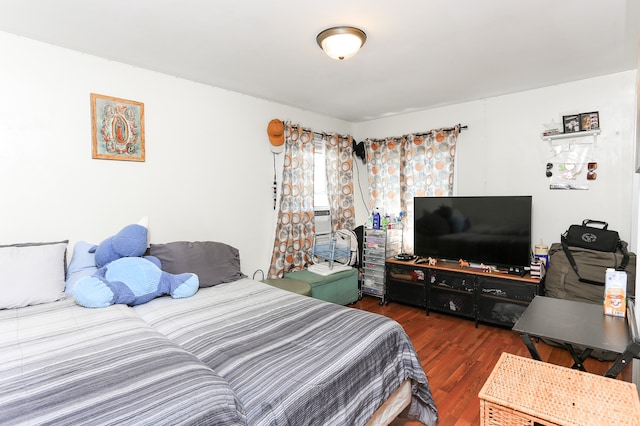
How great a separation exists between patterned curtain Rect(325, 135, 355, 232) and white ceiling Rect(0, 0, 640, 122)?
1.19 metres

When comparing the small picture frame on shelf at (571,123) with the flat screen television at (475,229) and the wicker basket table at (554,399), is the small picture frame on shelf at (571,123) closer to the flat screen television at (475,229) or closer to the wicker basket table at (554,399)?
the flat screen television at (475,229)

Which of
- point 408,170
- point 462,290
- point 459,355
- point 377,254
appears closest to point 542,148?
point 408,170

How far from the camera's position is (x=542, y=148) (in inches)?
134

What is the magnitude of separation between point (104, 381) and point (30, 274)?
1.35 m

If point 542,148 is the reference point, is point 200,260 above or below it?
below

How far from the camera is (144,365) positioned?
1.29 meters

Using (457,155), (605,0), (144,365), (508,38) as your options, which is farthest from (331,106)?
(144,365)

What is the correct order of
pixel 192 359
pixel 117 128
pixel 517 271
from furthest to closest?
1. pixel 517 271
2. pixel 117 128
3. pixel 192 359

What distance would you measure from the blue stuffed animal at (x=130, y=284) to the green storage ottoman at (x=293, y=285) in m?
0.99

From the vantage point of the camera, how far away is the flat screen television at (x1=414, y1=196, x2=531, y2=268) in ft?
10.9

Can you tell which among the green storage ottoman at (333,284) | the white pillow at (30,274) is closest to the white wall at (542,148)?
the green storage ottoman at (333,284)

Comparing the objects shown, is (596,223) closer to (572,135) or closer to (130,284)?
(572,135)

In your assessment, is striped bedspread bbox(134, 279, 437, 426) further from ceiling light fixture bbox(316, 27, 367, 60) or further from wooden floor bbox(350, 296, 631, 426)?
ceiling light fixture bbox(316, 27, 367, 60)

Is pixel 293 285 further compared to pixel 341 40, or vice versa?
pixel 293 285
